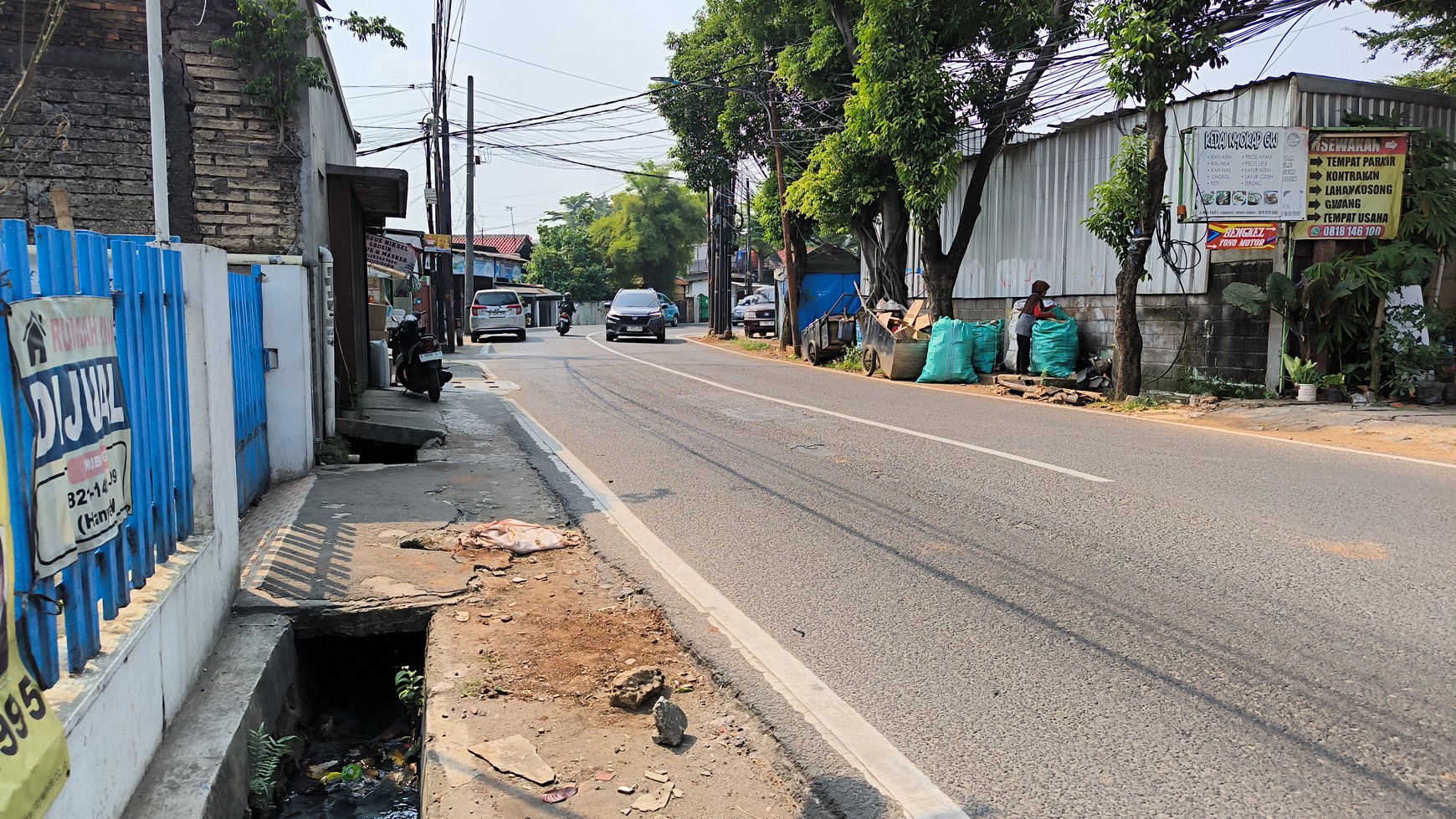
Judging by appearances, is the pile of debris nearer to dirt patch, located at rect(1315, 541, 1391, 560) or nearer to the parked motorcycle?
dirt patch, located at rect(1315, 541, 1391, 560)

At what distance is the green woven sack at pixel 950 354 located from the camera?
1706 centimetres

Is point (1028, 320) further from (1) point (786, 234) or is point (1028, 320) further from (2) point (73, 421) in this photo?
(2) point (73, 421)

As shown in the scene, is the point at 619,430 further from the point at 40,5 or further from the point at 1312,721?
the point at 1312,721

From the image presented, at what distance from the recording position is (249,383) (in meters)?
7.09

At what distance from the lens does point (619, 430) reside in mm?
11141

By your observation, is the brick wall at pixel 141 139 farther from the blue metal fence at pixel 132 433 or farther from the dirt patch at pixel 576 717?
the dirt patch at pixel 576 717

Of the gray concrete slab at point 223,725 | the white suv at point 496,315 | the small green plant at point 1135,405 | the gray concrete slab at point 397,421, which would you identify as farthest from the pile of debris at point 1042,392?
the white suv at point 496,315

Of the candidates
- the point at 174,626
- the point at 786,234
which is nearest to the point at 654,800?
the point at 174,626

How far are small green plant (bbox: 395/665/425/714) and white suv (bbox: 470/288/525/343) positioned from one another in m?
29.8

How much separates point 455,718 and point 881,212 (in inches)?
798

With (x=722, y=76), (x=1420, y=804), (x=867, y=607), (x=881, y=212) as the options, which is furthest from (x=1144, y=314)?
(x=722, y=76)

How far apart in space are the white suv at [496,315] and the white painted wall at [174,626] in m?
29.2

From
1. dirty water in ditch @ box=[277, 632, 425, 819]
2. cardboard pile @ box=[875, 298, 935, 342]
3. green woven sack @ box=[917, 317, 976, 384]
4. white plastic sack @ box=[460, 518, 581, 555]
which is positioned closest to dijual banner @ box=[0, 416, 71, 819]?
dirty water in ditch @ box=[277, 632, 425, 819]

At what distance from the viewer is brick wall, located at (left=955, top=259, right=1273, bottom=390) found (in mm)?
13453
